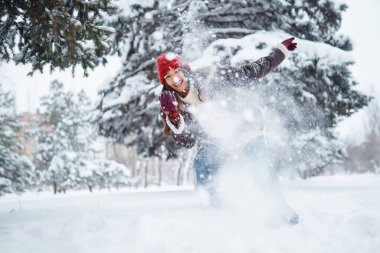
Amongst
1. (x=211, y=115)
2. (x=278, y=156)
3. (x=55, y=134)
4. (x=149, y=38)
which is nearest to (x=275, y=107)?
(x=278, y=156)

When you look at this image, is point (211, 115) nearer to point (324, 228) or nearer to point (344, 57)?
point (324, 228)

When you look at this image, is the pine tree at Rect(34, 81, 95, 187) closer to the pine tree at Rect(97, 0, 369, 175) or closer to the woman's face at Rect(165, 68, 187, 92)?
the pine tree at Rect(97, 0, 369, 175)

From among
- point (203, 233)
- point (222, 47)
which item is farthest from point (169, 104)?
point (222, 47)

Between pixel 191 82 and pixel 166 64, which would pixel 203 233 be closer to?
pixel 191 82

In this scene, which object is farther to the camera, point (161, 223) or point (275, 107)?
point (275, 107)

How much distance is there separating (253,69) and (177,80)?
0.77 m

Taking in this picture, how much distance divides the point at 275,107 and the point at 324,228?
612 cm

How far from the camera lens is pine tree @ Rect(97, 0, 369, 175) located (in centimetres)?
652

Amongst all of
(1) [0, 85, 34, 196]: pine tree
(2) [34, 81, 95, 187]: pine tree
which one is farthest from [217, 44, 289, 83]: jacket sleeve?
(2) [34, 81, 95, 187]: pine tree

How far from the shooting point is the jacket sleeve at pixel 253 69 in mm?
3080

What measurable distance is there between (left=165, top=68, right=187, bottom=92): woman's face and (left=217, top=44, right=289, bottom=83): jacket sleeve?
0.37 meters

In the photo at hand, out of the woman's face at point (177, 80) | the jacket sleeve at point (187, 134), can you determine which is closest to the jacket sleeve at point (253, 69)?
the woman's face at point (177, 80)

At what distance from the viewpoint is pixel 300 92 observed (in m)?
7.32

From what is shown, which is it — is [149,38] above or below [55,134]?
above
